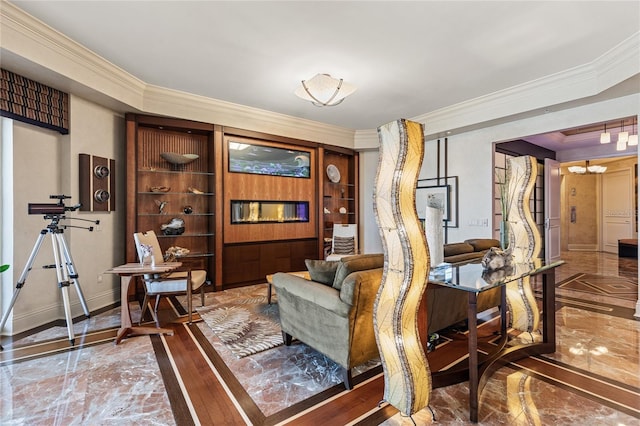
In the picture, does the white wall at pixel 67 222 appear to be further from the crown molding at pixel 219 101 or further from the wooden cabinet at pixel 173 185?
the crown molding at pixel 219 101

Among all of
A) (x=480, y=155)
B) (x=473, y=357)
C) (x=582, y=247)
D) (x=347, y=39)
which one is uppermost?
(x=347, y=39)

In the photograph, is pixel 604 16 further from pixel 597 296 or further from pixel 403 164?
pixel 597 296

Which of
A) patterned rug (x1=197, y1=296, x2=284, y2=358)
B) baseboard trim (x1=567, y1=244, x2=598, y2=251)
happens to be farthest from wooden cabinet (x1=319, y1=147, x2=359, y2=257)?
baseboard trim (x1=567, y1=244, x2=598, y2=251)

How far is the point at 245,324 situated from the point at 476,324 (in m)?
2.39

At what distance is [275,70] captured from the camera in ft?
11.6

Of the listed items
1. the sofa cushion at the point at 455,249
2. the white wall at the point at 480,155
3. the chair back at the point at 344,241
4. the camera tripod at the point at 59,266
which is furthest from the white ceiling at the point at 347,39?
the chair back at the point at 344,241

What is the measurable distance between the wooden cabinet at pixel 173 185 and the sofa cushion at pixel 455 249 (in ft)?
11.4

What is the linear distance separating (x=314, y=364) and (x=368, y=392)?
21.4 inches

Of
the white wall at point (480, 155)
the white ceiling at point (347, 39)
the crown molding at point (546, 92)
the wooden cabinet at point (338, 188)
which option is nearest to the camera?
the white ceiling at point (347, 39)

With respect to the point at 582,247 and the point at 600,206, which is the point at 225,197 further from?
the point at 600,206

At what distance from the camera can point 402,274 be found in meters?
1.69

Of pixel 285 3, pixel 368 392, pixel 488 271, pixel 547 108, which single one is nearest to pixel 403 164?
pixel 488 271

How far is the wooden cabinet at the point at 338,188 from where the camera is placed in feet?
20.2

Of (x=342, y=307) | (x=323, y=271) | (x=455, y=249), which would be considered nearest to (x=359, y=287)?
(x=342, y=307)
